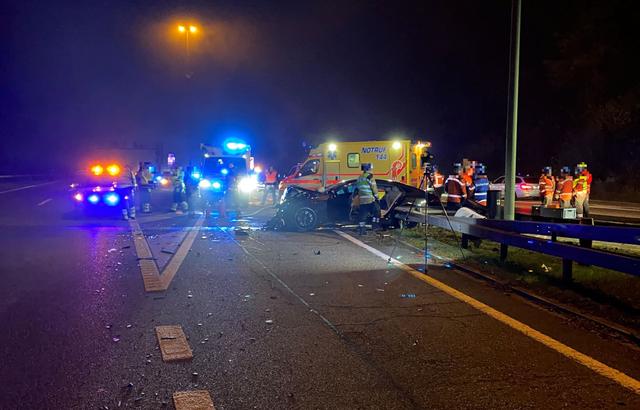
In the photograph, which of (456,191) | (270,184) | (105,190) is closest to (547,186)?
(456,191)

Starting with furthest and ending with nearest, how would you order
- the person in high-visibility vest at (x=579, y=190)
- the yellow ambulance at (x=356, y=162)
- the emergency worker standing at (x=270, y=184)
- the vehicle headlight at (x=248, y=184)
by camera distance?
the emergency worker standing at (x=270, y=184)
the vehicle headlight at (x=248, y=184)
the yellow ambulance at (x=356, y=162)
the person in high-visibility vest at (x=579, y=190)

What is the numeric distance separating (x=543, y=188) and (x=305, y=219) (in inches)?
315

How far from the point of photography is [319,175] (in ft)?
72.1

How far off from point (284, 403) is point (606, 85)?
106 feet

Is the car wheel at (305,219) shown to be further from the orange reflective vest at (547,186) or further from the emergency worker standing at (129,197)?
the orange reflective vest at (547,186)

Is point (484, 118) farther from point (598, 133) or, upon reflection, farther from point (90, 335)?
point (90, 335)

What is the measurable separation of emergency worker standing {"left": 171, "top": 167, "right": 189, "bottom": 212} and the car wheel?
22.6ft

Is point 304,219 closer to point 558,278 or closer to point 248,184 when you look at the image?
point 558,278

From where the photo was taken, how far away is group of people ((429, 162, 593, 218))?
1318 centimetres

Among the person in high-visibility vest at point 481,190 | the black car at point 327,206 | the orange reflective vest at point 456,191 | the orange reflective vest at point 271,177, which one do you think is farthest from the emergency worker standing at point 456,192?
the orange reflective vest at point 271,177

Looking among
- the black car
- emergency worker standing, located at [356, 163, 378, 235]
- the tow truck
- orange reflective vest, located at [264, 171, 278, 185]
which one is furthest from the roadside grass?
orange reflective vest, located at [264, 171, 278, 185]

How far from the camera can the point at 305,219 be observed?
14.4 m

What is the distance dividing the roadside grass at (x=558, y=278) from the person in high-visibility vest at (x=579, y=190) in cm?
441

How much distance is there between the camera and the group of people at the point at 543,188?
13180mm
